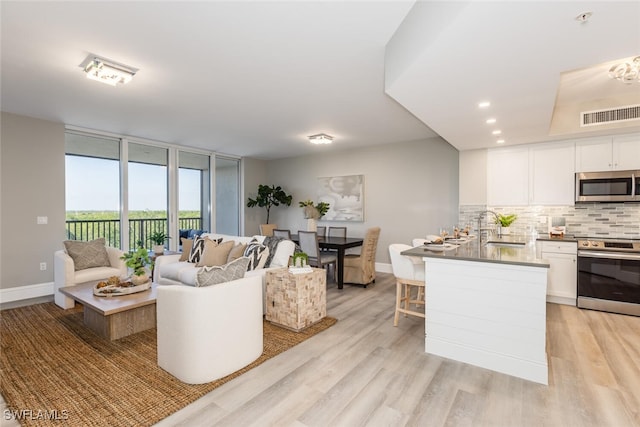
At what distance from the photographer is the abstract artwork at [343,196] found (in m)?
6.79

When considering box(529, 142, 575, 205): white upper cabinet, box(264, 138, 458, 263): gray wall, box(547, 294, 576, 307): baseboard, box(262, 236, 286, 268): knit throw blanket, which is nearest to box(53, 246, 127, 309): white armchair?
box(262, 236, 286, 268): knit throw blanket

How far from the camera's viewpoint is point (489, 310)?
2.58 metres

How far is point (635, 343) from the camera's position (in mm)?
3002

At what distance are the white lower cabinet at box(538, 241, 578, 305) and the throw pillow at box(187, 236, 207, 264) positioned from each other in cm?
472

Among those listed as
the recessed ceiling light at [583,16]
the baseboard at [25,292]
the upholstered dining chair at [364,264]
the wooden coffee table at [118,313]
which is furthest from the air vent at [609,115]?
the baseboard at [25,292]

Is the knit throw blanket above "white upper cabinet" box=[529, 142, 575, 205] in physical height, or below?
below

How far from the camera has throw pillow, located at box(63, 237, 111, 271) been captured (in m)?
4.32

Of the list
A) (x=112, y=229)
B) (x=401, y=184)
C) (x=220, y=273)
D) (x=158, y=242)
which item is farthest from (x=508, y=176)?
(x=112, y=229)

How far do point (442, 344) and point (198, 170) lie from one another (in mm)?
6161

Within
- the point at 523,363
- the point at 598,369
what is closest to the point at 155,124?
the point at 523,363

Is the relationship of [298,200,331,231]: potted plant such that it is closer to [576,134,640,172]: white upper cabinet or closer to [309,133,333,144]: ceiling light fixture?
[309,133,333,144]: ceiling light fixture

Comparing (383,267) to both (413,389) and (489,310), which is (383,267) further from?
(413,389)

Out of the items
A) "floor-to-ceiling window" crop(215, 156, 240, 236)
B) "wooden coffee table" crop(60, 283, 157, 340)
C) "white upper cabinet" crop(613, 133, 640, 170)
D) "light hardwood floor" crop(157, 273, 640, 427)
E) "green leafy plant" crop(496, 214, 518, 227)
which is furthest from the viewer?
"floor-to-ceiling window" crop(215, 156, 240, 236)

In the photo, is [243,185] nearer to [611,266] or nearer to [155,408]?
[155,408]
